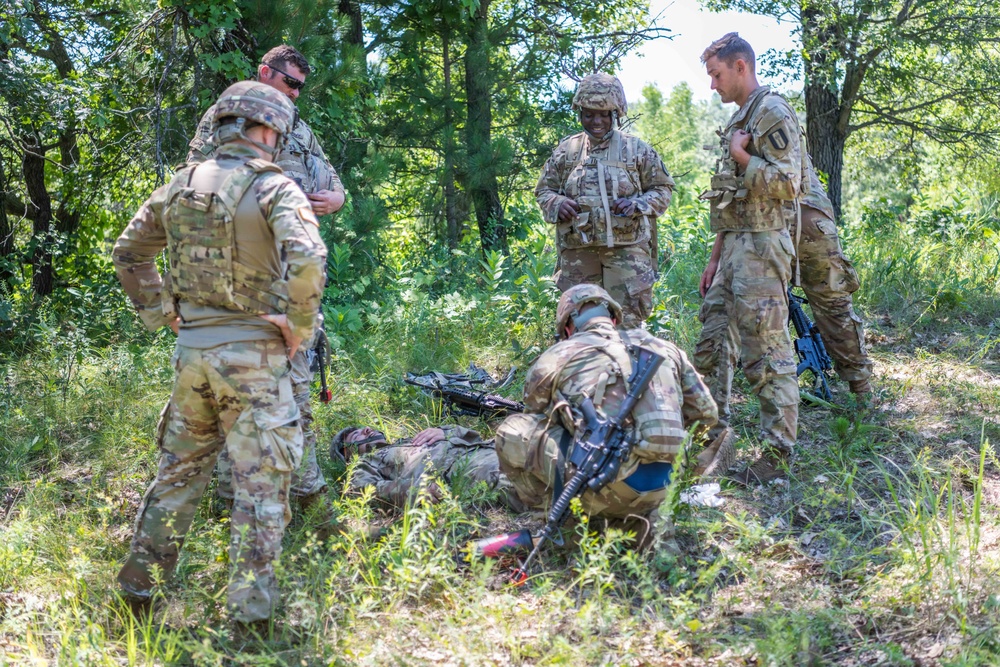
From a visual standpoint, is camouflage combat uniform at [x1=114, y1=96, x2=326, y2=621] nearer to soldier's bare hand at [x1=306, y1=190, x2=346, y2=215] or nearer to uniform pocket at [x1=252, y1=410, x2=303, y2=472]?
uniform pocket at [x1=252, y1=410, x2=303, y2=472]

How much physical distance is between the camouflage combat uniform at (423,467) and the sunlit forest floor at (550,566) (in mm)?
102

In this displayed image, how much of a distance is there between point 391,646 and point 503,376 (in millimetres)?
3306

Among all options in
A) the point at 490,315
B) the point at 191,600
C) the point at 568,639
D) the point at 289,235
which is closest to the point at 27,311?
the point at 490,315

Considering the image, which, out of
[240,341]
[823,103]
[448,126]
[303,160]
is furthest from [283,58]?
[823,103]

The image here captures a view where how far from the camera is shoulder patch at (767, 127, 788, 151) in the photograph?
14.7 ft

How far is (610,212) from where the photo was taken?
219 inches

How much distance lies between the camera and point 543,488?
414 centimetres

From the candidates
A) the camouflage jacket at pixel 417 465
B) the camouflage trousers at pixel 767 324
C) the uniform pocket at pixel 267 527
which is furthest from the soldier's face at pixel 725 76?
the uniform pocket at pixel 267 527

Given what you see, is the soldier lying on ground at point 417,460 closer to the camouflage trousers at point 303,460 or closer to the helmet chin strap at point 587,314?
the camouflage trousers at point 303,460

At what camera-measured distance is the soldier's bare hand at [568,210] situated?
219 inches

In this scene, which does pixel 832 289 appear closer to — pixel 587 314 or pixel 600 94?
pixel 600 94

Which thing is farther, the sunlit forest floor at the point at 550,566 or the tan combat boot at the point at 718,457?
the tan combat boot at the point at 718,457

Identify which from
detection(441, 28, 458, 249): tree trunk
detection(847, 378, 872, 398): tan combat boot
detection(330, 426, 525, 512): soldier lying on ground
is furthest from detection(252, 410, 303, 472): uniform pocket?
detection(441, 28, 458, 249): tree trunk

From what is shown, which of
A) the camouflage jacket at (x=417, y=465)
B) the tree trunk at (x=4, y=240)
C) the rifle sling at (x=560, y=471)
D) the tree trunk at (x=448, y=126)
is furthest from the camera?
the tree trunk at (x=448, y=126)
